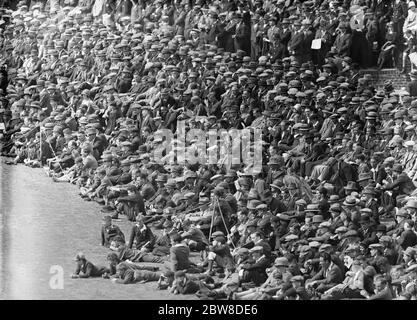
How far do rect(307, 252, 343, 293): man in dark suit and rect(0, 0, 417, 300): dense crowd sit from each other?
0.03 metres

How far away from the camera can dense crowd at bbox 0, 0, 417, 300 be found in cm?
4675

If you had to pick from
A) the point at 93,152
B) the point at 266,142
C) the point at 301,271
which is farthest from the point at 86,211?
the point at 301,271

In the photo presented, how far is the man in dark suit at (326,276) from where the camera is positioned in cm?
4581

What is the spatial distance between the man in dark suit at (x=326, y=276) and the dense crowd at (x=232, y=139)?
0.11 ft

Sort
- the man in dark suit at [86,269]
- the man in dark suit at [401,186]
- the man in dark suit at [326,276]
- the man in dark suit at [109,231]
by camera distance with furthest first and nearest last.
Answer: the man in dark suit at [109,231] < the man in dark suit at [86,269] < the man in dark suit at [401,186] < the man in dark suit at [326,276]

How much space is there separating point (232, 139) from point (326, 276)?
7178mm

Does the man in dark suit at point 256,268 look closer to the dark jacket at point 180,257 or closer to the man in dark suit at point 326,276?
the man in dark suit at point 326,276

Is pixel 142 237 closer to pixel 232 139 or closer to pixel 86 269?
pixel 86 269

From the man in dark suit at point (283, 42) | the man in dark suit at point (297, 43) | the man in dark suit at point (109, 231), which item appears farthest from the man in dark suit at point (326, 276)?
the man in dark suit at point (283, 42)

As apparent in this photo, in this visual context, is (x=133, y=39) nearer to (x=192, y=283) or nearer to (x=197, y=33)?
(x=197, y=33)

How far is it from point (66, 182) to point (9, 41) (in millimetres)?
9578

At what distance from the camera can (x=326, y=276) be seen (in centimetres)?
4597

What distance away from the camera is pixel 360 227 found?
153 feet

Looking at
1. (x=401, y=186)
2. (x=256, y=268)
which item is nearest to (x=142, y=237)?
(x=256, y=268)
